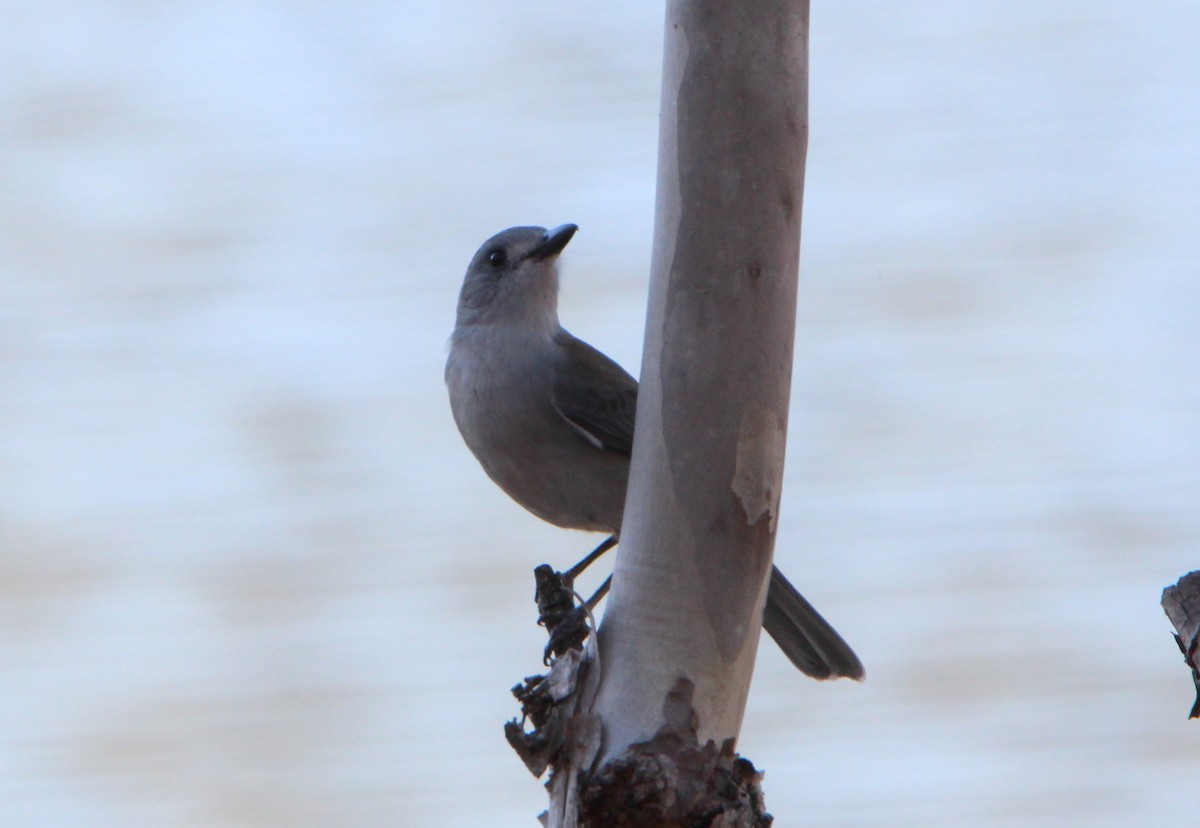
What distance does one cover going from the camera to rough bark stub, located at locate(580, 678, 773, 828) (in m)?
1.52

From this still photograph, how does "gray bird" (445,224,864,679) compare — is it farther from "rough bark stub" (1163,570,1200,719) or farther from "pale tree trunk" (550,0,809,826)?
"rough bark stub" (1163,570,1200,719)

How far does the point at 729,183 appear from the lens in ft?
5.18

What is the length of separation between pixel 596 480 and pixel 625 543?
3.09 feet

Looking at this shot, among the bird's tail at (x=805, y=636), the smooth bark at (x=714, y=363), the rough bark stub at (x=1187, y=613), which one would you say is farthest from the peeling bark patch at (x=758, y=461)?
the bird's tail at (x=805, y=636)

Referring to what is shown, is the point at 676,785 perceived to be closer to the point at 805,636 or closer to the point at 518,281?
the point at 805,636

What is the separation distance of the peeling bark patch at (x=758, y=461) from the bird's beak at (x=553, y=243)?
1.47 meters

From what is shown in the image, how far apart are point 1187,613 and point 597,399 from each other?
1.29 m

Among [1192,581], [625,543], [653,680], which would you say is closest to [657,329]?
[625,543]

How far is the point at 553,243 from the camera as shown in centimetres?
302

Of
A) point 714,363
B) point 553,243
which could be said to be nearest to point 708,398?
point 714,363

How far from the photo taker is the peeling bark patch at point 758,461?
1596 millimetres

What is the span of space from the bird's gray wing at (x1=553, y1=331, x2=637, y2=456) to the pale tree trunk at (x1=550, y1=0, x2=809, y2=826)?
0.93 metres

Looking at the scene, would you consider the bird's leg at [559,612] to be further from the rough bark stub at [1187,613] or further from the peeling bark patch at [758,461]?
the rough bark stub at [1187,613]

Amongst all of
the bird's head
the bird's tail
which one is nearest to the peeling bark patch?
the bird's tail
